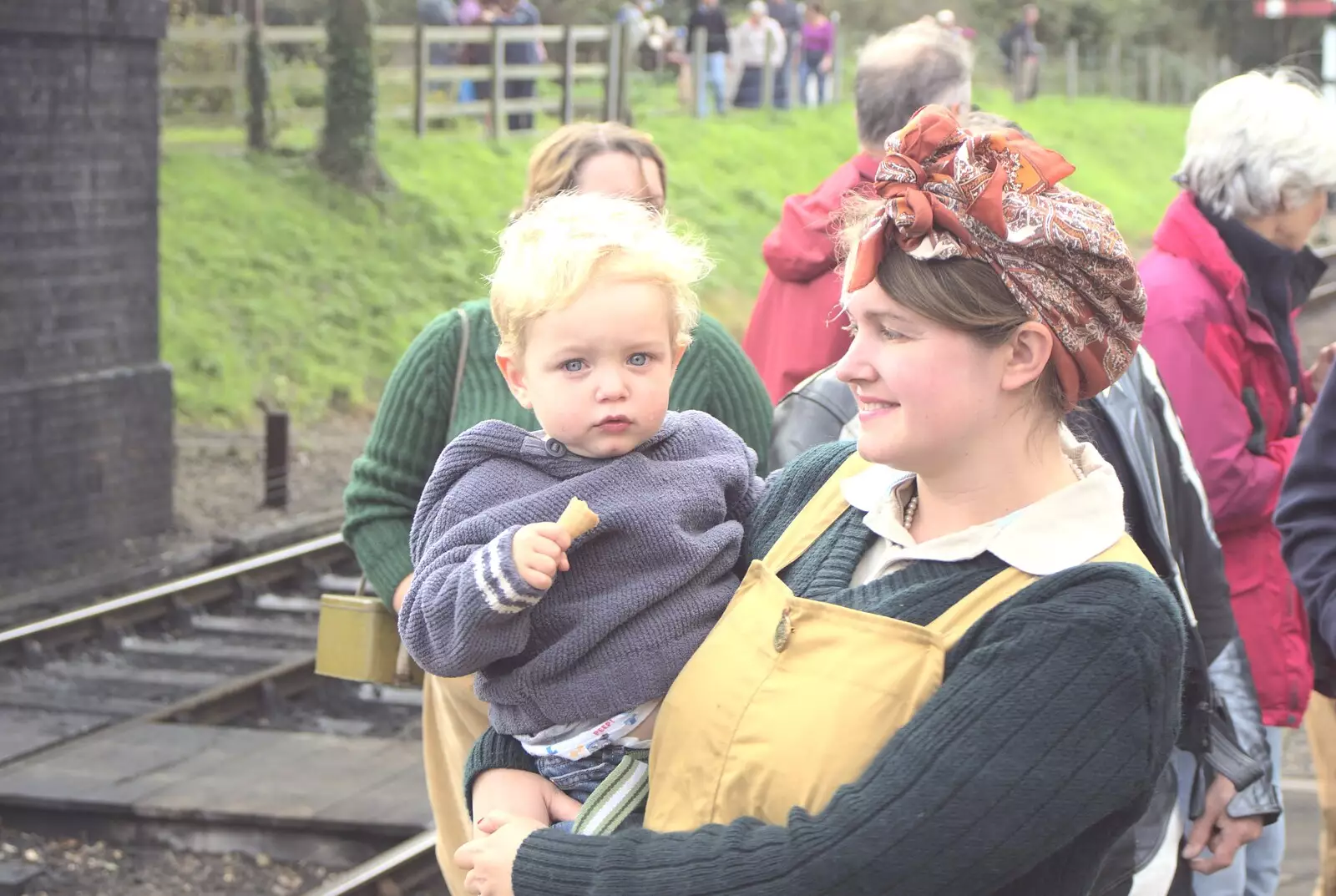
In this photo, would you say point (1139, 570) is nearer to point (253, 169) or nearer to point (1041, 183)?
point (1041, 183)

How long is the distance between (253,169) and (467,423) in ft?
59.0

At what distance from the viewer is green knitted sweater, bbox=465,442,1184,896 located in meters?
→ 2.11

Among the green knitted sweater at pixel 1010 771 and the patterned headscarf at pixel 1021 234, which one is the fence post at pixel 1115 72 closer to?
the patterned headscarf at pixel 1021 234

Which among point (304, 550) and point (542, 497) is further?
point (304, 550)

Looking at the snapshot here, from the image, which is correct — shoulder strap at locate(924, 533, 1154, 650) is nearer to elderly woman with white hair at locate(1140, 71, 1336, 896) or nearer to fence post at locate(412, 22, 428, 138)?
elderly woman with white hair at locate(1140, 71, 1336, 896)

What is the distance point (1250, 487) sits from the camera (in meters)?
4.43

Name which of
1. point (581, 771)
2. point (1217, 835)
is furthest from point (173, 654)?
point (581, 771)

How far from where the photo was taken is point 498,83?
25.3 meters

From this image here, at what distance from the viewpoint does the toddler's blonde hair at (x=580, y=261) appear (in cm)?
261

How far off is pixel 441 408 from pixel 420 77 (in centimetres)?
2108

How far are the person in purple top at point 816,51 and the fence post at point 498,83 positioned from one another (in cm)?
1048

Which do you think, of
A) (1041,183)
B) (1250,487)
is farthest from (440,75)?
(1041,183)

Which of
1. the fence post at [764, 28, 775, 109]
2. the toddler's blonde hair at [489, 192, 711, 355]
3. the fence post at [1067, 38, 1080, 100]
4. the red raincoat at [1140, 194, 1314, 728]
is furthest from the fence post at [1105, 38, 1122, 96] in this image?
A: the toddler's blonde hair at [489, 192, 711, 355]

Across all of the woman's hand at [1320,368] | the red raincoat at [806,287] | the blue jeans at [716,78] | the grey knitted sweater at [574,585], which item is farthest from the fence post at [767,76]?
the grey knitted sweater at [574,585]
